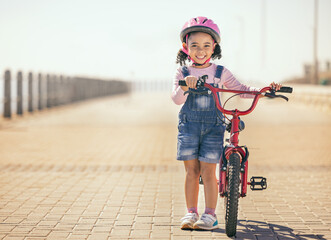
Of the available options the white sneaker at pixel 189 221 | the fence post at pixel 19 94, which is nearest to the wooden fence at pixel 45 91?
the fence post at pixel 19 94

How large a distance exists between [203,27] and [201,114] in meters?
0.69

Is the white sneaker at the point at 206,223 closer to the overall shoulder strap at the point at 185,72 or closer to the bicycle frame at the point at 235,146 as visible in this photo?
the bicycle frame at the point at 235,146

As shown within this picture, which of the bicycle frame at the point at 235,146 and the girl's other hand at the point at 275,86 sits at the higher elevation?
the girl's other hand at the point at 275,86

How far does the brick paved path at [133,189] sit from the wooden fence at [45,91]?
6731 mm

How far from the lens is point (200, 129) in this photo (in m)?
4.73

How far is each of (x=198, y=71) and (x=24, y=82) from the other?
690 inches

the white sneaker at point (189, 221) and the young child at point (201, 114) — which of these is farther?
the white sneaker at point (189, 221)

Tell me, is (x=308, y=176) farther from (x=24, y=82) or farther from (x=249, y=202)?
(x=24, y=82)

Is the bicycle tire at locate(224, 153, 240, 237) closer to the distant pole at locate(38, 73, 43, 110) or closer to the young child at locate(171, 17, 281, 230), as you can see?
the young child at locate(171, 17, 281, 230)

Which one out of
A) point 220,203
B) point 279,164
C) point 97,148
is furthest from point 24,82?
point 220,203

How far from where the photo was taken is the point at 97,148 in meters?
10.9

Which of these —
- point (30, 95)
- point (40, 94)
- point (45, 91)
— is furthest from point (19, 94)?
point (45, 91)

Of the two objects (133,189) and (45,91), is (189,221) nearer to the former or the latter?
(133,189)

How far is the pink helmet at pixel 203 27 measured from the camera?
183 inches
